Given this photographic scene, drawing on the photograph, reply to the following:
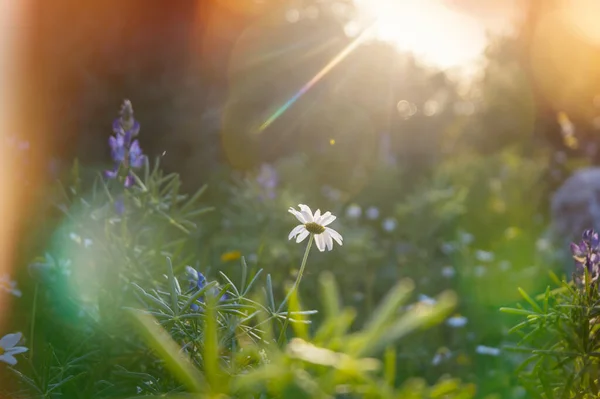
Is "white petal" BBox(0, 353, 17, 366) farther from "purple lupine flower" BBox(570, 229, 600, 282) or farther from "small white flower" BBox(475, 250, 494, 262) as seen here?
"small white flower" BBox(475, 250, 494, 262)

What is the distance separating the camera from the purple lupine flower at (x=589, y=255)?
1096mm

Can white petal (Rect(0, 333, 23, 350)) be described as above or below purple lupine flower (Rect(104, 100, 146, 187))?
below

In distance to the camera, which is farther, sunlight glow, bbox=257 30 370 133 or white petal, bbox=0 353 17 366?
sunlight glow, bbox=257 30 370 133

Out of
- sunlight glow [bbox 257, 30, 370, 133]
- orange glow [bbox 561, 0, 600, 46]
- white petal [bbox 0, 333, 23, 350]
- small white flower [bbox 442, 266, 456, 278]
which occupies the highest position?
orange glow [bbox 561, 0, 600, 46]

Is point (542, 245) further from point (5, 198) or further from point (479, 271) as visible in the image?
point (5, 198)

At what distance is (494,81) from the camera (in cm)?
1152

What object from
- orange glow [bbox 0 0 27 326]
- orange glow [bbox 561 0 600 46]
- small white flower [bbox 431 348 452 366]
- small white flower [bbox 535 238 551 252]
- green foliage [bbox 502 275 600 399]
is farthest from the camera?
orange glow [bbox 561 0 600 46]

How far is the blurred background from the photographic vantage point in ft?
11.7

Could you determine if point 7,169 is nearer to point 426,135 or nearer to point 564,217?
point 564,217

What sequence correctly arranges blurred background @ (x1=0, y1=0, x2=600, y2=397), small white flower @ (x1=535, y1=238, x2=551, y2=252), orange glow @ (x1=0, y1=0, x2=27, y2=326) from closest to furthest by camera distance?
1. orange glow @ (x1=0, y1=0, x2=27, y2=326)
2. blurred background @ (x1=0, y1=0, x2=600, y2=397)
3. small white flower @ (x1=535, y1=238, x2=551, y2=252)

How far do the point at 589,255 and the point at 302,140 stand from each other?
512 centimetres

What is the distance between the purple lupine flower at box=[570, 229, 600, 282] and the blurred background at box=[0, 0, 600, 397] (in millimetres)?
1609

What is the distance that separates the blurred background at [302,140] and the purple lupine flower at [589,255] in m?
1.61

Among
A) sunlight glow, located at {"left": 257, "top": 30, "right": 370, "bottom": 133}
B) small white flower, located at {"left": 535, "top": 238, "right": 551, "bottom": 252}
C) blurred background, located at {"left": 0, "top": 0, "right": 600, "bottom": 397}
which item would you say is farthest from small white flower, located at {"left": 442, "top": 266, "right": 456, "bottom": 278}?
sunlight glow, located at {"left": 257, "top": 30, "right": 370, "bottom": 133}
